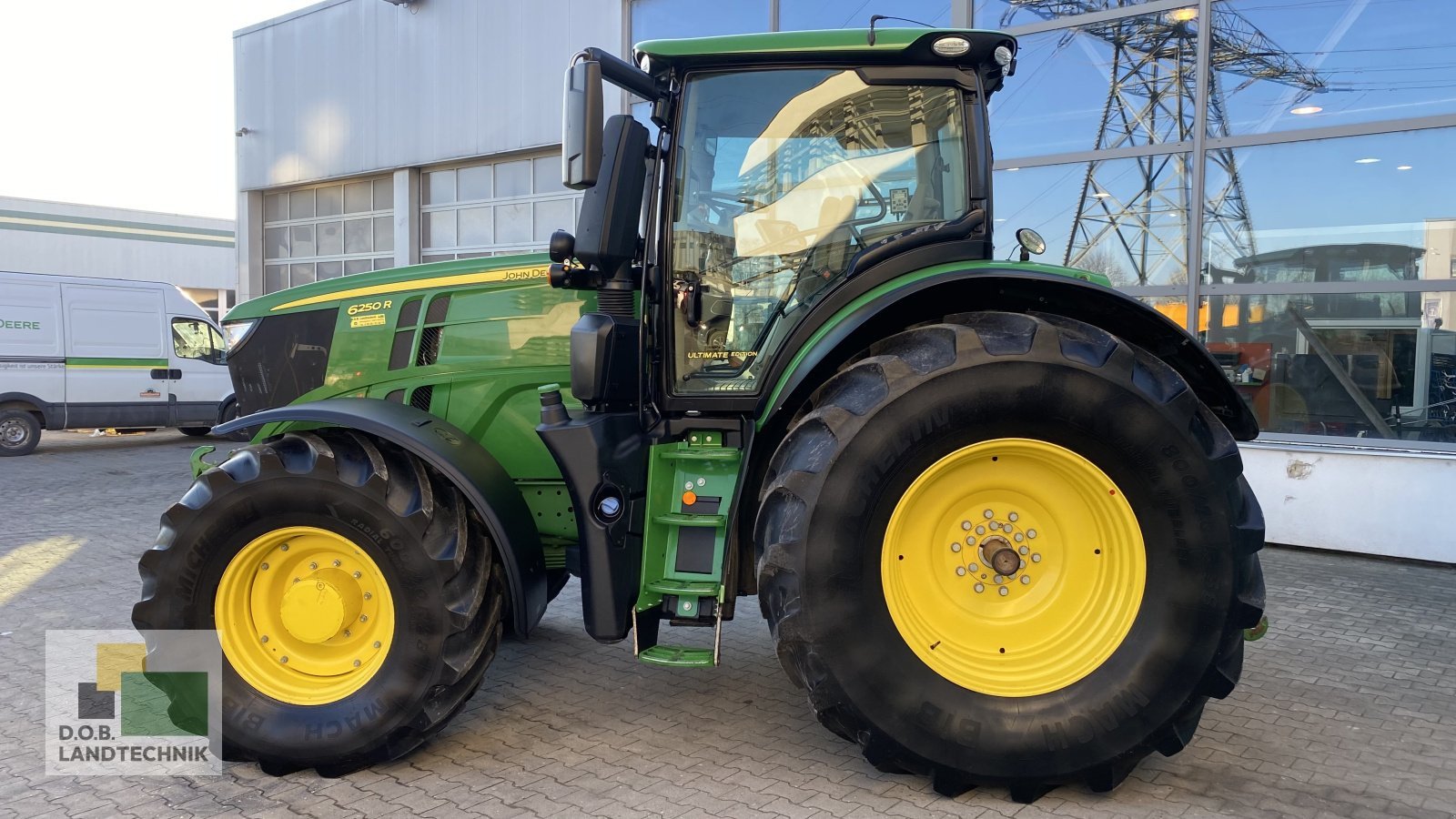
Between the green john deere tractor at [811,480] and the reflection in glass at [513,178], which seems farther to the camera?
the reflection in glass at [513,178]

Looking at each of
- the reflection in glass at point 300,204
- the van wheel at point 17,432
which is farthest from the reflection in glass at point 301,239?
the van wheel at point 17,432

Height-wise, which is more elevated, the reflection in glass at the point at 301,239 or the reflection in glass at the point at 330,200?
the reflection in glass at the point at 330,200

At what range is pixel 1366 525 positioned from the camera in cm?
712

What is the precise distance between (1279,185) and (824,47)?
6170 mm

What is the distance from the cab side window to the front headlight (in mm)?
11077

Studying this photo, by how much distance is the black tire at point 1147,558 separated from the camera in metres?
3.07

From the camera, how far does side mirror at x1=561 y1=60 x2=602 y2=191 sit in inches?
123

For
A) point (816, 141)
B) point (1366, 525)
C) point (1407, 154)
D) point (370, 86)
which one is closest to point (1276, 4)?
point (1407, 154)

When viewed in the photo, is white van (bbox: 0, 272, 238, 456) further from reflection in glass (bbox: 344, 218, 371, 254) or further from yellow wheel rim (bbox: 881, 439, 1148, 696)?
yellow wheel rim (bbox: 881, 439, 1148, 696)

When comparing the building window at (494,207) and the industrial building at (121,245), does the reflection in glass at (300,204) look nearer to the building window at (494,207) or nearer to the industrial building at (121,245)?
the building window at (494,207)

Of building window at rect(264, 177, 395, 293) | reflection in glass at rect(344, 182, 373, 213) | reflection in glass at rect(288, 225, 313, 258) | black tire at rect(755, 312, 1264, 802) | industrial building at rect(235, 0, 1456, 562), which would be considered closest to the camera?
black tire at rect(755, 312, 1264, 802)

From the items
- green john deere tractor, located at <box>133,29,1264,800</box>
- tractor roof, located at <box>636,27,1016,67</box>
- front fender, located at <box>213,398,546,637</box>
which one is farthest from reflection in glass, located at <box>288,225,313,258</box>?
tractor roof, located at <box>636,27,1016,67</box>

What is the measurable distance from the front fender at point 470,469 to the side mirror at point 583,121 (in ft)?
3.56

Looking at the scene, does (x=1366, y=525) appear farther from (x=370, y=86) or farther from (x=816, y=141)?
(x=370, y=86)
